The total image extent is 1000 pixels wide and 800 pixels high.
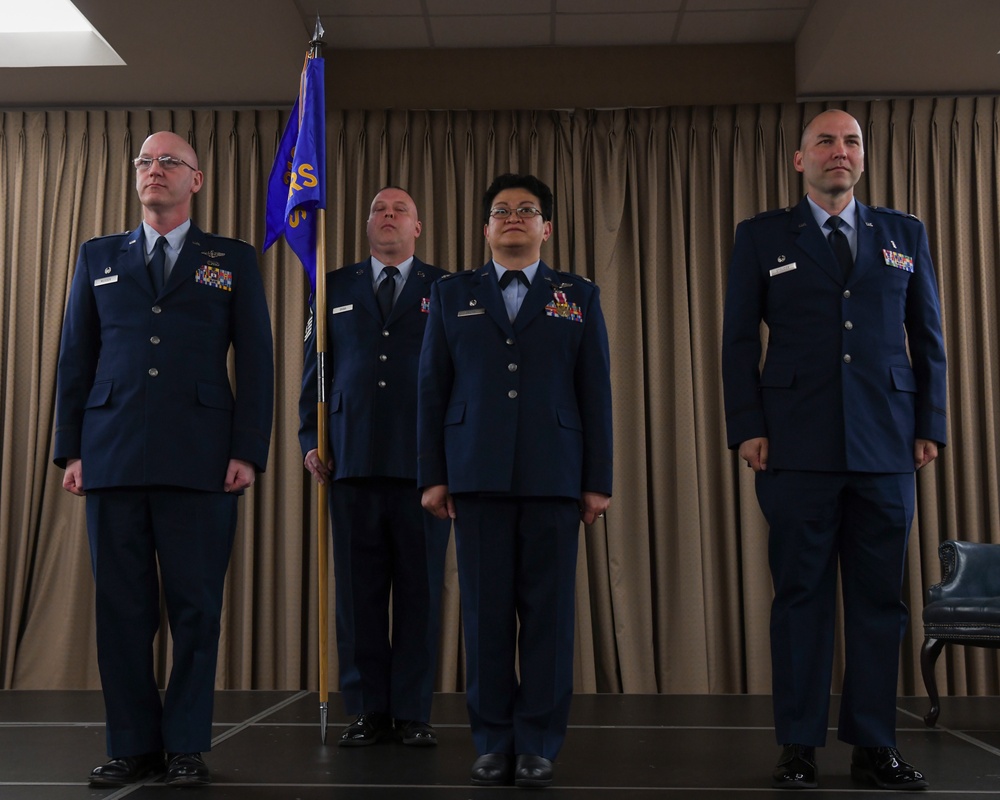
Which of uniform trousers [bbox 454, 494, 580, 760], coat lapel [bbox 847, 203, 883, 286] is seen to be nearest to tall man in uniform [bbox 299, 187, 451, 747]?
uniform trousers [bbox 454, 494, 580, 760]

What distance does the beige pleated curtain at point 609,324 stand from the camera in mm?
4988

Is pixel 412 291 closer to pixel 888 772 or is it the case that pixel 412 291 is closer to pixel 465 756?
→ pixel 465 756

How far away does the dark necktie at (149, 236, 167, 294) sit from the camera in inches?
106

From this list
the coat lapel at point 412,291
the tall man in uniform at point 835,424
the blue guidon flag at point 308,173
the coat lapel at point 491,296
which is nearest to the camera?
the tall man in uniform at point 835,424

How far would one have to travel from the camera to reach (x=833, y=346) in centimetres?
257

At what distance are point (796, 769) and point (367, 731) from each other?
124 centimetres

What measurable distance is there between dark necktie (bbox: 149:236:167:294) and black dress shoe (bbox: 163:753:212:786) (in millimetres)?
1155

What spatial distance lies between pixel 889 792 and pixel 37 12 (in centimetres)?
491

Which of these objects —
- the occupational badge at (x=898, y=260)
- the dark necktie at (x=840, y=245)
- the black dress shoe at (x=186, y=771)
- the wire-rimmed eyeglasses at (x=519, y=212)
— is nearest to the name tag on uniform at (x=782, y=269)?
the dark necktie at (x=840, y=245)

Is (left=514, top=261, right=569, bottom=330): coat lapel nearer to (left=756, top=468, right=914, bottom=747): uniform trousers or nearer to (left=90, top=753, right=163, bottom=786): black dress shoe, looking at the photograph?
(left=756, top=468, right=914, bottom=747): uniform trousers

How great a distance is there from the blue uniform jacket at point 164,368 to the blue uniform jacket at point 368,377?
0.44 m

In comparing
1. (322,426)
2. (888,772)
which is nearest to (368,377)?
(322,426)

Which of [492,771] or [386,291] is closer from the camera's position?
[492,771]

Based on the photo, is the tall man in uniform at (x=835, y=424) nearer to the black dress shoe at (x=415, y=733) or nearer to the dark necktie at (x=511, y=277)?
the dark necktie at (x=511, y=277)
